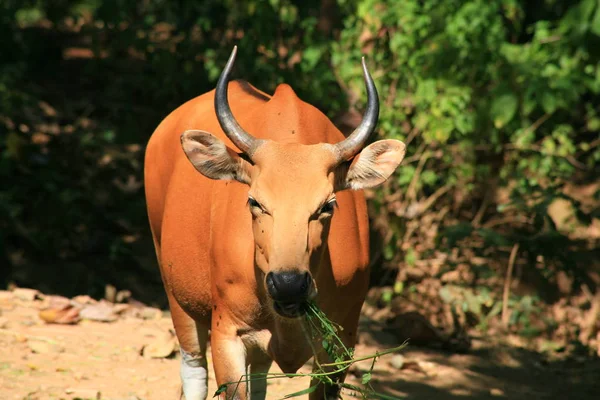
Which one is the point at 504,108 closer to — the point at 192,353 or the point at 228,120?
the point at 192,353

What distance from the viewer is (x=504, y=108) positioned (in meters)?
7.88

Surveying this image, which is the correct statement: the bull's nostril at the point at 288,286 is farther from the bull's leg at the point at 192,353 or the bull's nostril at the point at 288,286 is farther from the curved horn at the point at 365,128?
the bull's leg at the point at 192,353

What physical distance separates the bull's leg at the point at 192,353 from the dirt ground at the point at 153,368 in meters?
0.41

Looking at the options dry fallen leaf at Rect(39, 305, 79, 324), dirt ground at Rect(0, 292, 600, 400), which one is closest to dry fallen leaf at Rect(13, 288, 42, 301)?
dirt ground at Rect(0, 292, 600, 400)

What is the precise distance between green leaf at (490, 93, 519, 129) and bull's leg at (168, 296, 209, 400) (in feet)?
11.6

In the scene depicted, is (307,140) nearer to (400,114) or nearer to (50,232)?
(400,114)

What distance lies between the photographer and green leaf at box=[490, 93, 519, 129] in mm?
7863

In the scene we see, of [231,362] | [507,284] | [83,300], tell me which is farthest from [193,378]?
[507,284]

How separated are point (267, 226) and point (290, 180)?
22 cm

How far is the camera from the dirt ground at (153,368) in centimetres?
603

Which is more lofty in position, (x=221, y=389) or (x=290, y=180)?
(x=290, y=180)

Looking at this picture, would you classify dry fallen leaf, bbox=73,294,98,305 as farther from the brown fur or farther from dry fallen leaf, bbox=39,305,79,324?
the brown fur

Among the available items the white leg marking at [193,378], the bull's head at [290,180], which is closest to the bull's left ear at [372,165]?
the bull's head at [290,180]

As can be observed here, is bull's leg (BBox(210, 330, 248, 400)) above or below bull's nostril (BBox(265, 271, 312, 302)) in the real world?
below
